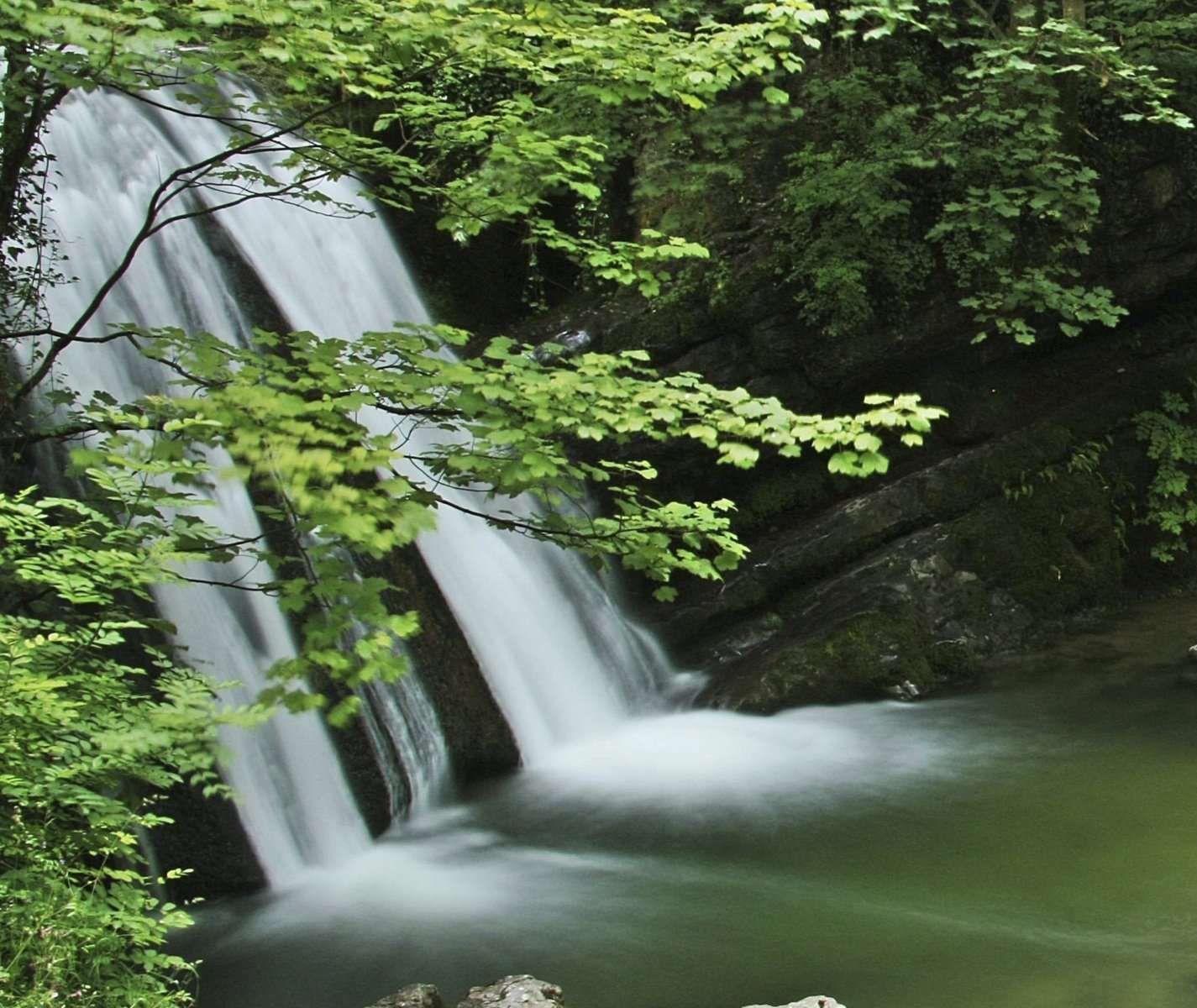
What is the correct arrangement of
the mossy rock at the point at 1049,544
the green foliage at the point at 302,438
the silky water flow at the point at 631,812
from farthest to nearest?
the mossy rock at the point at 1049,544, the silky water flow at the point at 631,812, the green foliage at the point at 302,438

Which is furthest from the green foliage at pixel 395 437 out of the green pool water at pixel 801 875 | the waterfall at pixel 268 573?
the waterfall at pixel 268 573

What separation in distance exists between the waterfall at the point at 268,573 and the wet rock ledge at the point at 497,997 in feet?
6.42

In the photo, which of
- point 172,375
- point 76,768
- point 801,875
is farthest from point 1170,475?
point 76,768

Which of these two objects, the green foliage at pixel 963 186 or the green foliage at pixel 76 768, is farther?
the green foliage at pixel 963 186

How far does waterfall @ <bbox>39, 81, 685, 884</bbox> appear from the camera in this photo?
611 cm

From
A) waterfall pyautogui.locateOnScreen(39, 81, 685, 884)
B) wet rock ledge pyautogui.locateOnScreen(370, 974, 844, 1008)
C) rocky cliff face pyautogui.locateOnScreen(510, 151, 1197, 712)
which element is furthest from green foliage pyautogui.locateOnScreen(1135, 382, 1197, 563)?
wet rock ledge pyautogui.locateOnScreen(370, 974, 844, 1008)

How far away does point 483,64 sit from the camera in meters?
4.18

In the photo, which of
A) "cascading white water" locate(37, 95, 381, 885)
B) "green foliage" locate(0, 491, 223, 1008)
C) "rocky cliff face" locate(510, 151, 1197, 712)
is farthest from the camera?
"rocky cliff face" locate(510, 151, 1197, 712)

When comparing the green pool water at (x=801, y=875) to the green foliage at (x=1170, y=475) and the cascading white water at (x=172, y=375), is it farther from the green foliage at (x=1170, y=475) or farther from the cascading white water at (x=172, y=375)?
the green foliage at (x=1170, y=475)

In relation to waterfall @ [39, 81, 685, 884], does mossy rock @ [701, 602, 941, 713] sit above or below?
below

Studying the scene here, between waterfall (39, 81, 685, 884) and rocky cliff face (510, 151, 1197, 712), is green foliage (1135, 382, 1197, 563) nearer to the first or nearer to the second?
rocky cliff face (510, 151, 1197, 712)

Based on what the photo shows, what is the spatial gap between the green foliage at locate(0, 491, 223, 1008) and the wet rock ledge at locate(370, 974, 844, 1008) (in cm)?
82

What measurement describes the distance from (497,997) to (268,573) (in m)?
3.54

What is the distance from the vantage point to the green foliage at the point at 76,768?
3.07 m
